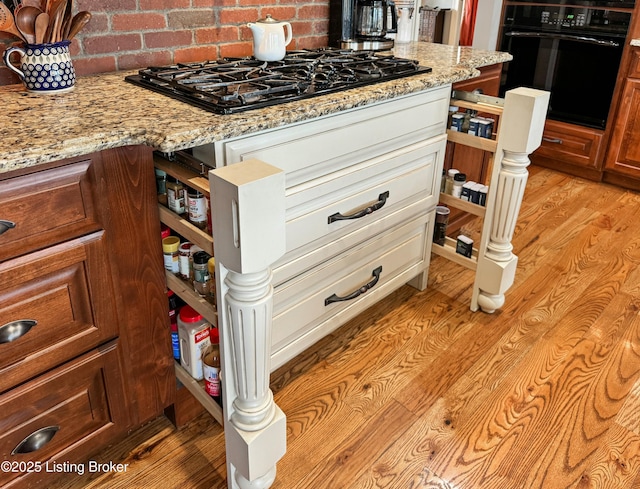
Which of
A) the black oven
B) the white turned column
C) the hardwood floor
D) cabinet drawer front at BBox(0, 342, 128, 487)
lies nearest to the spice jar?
cabinet drawer front at BBox(0, 342, 128, 487)

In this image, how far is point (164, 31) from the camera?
5.41ft

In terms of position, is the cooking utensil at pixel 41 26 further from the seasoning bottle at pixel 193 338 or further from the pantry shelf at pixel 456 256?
the pantry shelf at pixel 456 256

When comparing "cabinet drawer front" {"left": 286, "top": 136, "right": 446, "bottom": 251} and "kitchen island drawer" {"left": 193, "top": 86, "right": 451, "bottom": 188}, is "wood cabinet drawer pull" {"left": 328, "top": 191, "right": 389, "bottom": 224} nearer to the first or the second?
"cabinet drawer front" {"left": 286, "top": 136, "right": 446, "bottom": 251}

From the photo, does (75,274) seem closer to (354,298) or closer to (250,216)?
(250,216)

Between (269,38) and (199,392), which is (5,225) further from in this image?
(269,38)

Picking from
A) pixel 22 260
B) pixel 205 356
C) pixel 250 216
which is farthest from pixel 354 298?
pixel 22 260

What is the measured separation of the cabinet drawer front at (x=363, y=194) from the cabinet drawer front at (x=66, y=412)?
55 centimetres

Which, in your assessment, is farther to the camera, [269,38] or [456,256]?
[456,256]

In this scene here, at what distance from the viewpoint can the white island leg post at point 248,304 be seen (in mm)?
978

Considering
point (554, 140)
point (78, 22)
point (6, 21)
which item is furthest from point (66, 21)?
point (554, 140)

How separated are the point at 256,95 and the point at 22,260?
61cm

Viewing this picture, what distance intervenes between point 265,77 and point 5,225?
0.74 m

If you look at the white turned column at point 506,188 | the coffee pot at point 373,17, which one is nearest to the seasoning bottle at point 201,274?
the white turned column at point 506,188

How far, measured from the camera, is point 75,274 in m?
1.12
